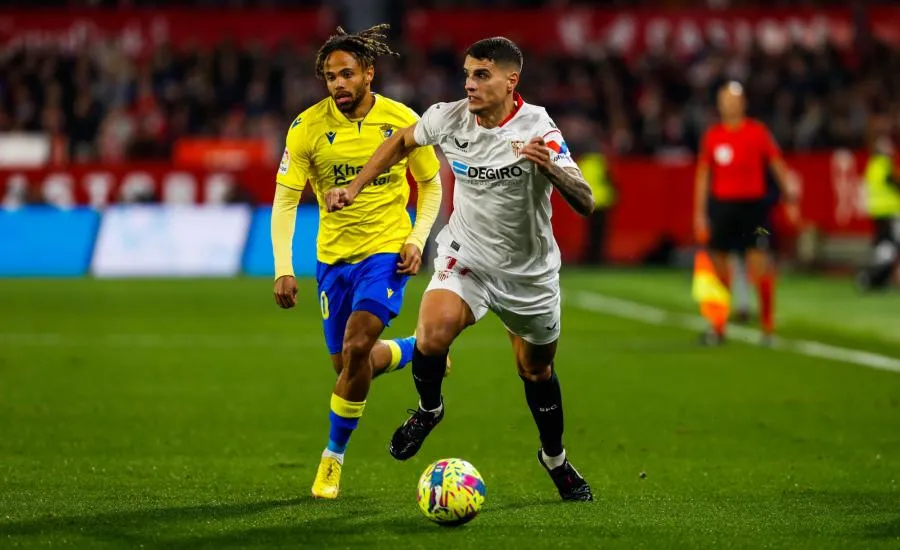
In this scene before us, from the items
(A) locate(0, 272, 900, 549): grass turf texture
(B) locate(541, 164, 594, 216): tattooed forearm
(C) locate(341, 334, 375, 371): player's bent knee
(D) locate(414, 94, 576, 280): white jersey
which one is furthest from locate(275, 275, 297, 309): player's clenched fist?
(B) locate(541, 164, 594, 216): tattooed forearm

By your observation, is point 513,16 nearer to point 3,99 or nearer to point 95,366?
point 3,99

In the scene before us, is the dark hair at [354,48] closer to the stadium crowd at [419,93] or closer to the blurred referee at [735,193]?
the blurred referee at [735,193]

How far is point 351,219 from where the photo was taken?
8.36 m

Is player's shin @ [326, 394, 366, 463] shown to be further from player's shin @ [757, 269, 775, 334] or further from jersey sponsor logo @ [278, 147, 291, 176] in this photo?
player's shin @ [757, 269, 775, 334]

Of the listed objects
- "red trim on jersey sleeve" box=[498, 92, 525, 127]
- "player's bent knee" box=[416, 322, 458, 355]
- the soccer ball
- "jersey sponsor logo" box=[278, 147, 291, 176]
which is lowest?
the soccer ball

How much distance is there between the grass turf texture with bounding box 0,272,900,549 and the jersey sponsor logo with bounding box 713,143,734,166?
187 centimetres

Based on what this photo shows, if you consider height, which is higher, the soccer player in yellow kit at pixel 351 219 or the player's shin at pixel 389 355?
the soccer player in yellow kit at pixel 351 219

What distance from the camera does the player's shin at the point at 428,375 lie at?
25.6ft

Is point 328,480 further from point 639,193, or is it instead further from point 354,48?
point 639,193

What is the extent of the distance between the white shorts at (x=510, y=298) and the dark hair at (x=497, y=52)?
3.33ft

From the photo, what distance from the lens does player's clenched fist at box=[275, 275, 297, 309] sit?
7879 millimetres

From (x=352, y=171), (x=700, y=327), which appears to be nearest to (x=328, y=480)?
(x=352, y=171)

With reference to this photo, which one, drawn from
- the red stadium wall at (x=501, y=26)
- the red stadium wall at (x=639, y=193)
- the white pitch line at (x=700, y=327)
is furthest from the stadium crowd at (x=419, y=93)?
the white pitch line at (x=700, y=327)

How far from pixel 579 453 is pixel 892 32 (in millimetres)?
26883
